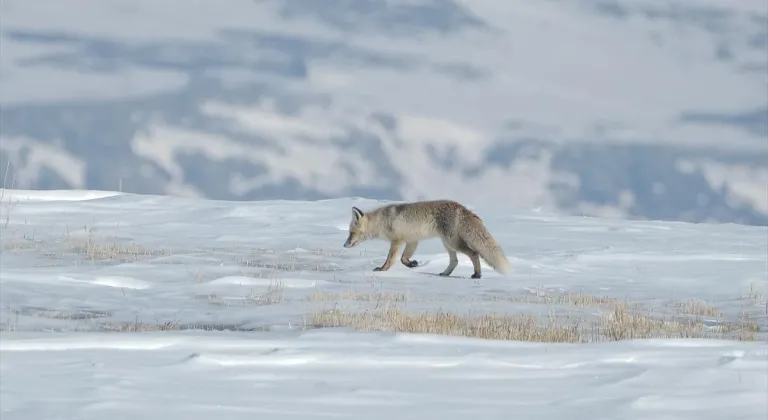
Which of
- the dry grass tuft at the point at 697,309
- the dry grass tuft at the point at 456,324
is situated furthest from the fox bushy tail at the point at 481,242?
the dry grass tuft at the point at 456,324

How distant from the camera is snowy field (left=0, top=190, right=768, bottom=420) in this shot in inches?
201

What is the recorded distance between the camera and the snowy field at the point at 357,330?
5.11m

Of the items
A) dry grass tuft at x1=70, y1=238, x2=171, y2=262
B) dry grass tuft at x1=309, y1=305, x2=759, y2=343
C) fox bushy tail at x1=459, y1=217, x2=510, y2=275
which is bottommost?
dry grass tuft at x1=309, y1=305, x2=759, y2=343

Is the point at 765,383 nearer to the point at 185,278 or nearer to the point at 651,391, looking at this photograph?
the point at 651,391

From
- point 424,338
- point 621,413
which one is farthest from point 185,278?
point 621,413

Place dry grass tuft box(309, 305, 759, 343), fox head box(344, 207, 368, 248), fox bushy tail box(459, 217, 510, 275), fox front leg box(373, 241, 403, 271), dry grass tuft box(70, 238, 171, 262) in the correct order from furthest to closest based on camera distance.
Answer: fox head box(344, 207, 368, 248), dry grass tuft box(70, 238, 171, 262), fox front leg box(373, 241, 403, 271), fox bushy tail box(459, 217, 510, 275), dry grass tuft box(309, 305, 759, 343)

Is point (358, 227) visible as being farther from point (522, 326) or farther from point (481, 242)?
point (522, 326)

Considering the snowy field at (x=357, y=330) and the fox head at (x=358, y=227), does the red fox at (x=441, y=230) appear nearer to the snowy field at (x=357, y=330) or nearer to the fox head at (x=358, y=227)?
the fox head at (x=358, y=227)

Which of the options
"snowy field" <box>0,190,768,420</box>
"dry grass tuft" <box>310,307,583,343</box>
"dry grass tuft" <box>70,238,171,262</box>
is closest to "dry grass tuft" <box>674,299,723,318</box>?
"snowy field" <box>0,190,768,420</box>

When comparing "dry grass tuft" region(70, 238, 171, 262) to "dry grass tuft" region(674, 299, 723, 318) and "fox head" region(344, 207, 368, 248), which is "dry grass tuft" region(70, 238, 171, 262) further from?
"dry grass tuft" region(674, 299, 723, 318)

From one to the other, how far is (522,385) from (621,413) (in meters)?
0.92

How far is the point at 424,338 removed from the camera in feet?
24.4

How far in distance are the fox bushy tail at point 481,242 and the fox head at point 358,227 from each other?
2.20 meters

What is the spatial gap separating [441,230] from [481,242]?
2.05ft
